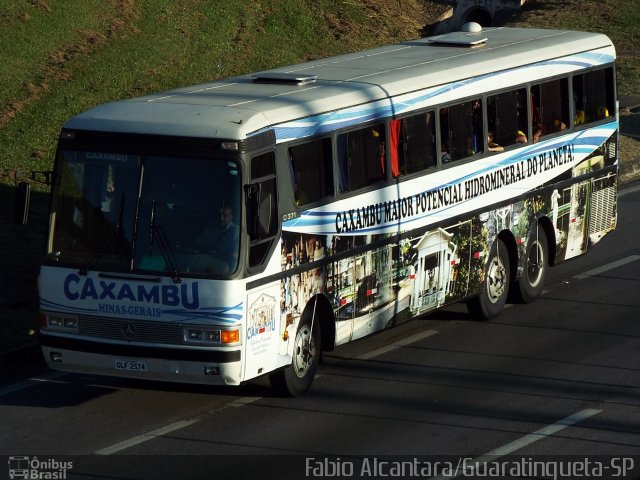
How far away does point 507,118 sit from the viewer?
1534 centimetres

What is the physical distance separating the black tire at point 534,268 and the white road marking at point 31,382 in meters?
→ 5.76

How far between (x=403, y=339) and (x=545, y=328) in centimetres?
166

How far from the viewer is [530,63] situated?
15719 millimetres

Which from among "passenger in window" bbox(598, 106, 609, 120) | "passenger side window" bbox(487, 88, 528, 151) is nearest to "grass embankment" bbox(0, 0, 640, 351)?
"passenger side window" bbox(487, 88, 528, 151)

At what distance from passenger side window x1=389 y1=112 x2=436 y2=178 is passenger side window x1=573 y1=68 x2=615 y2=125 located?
3.24 metres

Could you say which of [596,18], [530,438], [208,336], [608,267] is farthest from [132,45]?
[530,438]

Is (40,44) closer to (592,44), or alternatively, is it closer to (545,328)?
(592,44)

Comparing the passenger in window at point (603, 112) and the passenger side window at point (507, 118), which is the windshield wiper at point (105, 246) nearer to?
the passenger side window at point (507, 118)

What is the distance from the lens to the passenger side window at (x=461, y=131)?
47.0 feet

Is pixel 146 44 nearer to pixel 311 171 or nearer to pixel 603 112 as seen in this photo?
pixel 603 112

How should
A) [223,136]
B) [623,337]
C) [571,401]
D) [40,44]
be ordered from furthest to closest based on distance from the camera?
[40,44] → [623,337] → [571,401] → [223,136]

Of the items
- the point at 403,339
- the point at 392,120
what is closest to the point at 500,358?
the point at 403,339

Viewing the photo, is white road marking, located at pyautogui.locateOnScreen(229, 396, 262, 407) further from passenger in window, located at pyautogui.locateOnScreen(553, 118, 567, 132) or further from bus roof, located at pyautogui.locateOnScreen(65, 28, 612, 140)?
passenger in window, located at pyautogui.locateOnScreen(553, 118, 567, 132)

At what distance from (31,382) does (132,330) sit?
6.89 ft
